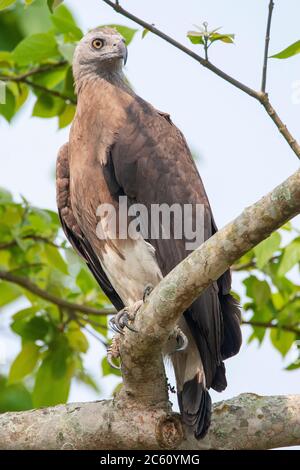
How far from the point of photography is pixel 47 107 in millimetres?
6473

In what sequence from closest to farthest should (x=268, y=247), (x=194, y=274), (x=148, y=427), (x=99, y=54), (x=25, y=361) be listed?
(x=194, y=274) < (x=148, y=427) < (x=268, y=247) < (x=99, y=54) < (x=25, y=361)

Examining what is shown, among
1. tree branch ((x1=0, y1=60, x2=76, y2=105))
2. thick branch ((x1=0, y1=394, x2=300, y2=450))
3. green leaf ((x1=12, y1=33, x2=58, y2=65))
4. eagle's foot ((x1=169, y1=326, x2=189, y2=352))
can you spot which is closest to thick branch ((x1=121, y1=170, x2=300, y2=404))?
thick branch ((x1=0, y1=394, x2=300, y2=450))

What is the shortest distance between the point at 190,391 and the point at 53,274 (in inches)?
75.8

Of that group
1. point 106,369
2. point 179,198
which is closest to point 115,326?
point 179,198

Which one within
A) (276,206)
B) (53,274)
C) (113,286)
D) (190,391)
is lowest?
(190,391)

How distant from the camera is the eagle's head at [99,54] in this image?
594cm

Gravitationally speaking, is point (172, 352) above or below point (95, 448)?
above

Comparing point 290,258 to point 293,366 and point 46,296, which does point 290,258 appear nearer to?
point 293,366

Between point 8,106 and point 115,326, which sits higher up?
point 8,106

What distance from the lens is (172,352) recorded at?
5.16 meters

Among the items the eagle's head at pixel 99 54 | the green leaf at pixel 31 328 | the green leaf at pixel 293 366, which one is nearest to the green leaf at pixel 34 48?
the eagle's head at pixel 99 54

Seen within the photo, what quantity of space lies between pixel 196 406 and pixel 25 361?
1.91 m

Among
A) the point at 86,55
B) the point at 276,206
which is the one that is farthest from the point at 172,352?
the point at 86,55
